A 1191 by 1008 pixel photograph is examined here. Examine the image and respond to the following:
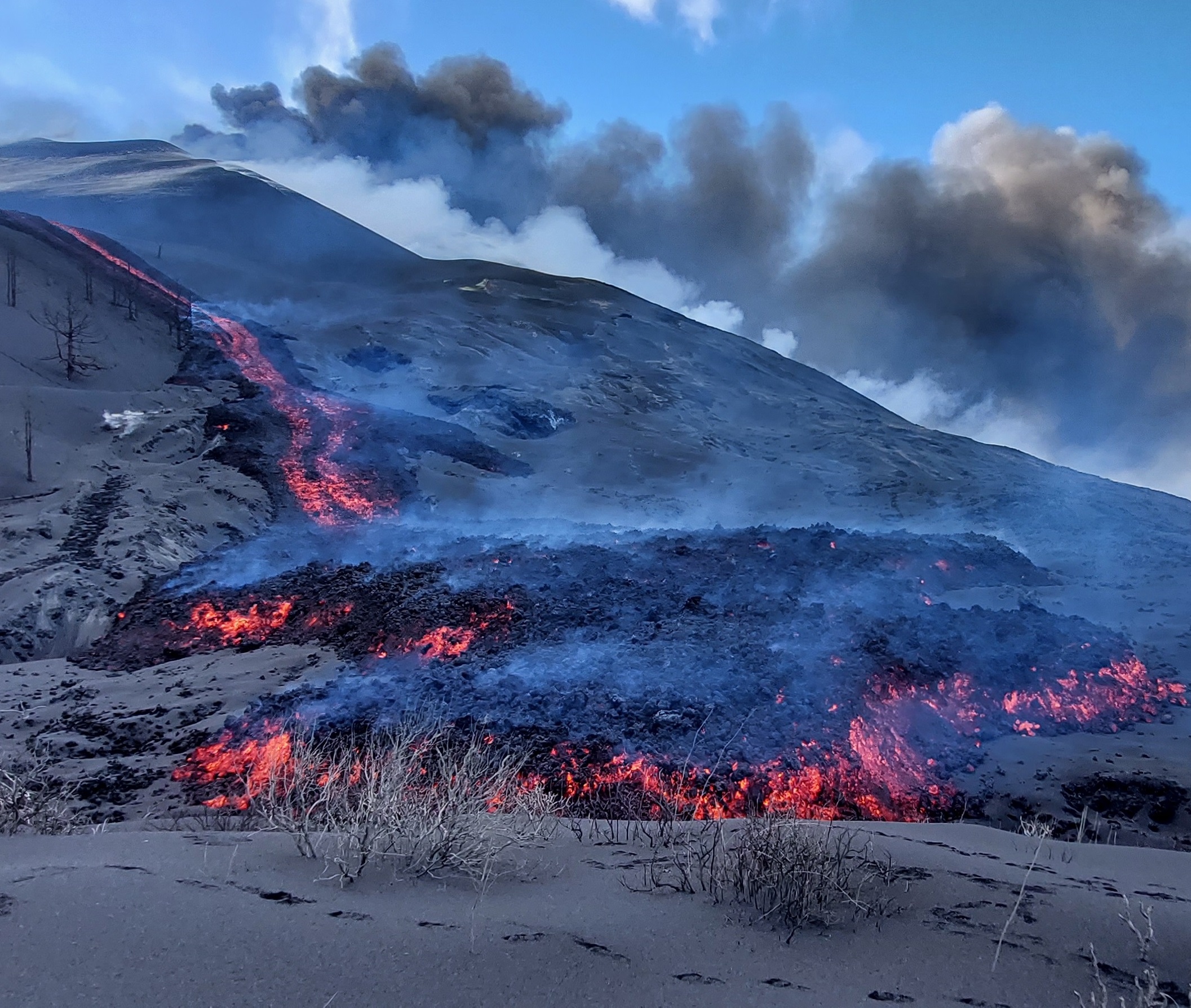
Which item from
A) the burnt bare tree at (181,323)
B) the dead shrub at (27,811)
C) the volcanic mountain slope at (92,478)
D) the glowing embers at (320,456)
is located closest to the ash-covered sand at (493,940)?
the dead shrub at (27,811)

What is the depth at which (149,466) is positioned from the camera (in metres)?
16.3

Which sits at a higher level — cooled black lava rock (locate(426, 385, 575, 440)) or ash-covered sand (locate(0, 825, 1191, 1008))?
cooled black lava rock (locate(426, 385, 575, 440))

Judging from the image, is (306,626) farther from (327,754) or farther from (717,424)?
(717,424)

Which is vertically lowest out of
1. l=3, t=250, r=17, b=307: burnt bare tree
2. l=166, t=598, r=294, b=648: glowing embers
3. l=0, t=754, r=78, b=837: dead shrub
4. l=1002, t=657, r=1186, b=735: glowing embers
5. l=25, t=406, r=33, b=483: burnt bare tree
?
l=0, t=754, r=78, b=837: dead shrub

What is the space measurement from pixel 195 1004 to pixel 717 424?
34.0 m

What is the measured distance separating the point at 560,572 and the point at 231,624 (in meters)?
4.16

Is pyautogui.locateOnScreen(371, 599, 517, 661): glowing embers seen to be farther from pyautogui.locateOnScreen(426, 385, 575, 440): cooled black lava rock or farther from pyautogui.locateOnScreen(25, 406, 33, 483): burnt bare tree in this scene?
pyautogui.locateOnScreen(426, 385, 575, 440): cooled black lava rock

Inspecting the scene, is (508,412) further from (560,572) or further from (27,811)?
(27,811)

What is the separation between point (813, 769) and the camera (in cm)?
571

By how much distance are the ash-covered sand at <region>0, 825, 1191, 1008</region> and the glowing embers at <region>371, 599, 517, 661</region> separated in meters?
4.72

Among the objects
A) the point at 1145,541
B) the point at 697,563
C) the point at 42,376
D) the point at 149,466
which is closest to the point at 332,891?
the point at 697,563

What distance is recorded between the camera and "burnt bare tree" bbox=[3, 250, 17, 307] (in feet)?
79.6

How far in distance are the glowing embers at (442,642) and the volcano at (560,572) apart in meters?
0.04

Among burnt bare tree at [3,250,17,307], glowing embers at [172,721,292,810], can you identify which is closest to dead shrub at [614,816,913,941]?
glowing embers at [172,721,292,810]
